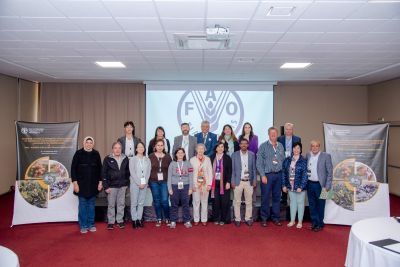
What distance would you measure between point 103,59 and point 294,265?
4.39 metres

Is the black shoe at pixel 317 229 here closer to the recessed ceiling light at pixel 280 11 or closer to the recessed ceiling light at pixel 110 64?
the recessed ceiling light at pixel 280 11

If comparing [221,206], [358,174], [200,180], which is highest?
[358,174]

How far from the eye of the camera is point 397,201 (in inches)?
287

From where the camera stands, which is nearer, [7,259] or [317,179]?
[7,259]

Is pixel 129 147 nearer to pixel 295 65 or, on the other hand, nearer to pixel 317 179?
pixel 317 179

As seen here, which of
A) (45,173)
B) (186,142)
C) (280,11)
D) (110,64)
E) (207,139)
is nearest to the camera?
(280,11)

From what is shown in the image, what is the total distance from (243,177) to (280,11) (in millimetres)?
2662

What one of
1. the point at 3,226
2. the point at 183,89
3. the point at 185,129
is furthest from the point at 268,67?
the point at 3,226

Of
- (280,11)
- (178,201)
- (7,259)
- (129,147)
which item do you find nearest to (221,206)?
(178,201)

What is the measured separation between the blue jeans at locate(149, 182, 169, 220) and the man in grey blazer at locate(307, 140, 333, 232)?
221 centimetres

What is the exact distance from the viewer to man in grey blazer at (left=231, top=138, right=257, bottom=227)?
5238 mm

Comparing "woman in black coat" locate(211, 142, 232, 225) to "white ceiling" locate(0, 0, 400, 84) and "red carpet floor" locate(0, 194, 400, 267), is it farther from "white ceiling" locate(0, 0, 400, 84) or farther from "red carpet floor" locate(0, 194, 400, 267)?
"white ceiling" locate(0, 0, 400, 84)

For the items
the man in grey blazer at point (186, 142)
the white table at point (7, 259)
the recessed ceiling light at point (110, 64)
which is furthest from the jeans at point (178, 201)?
the white table at point (7, 259)

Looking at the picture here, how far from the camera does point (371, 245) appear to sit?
2.41 meters
